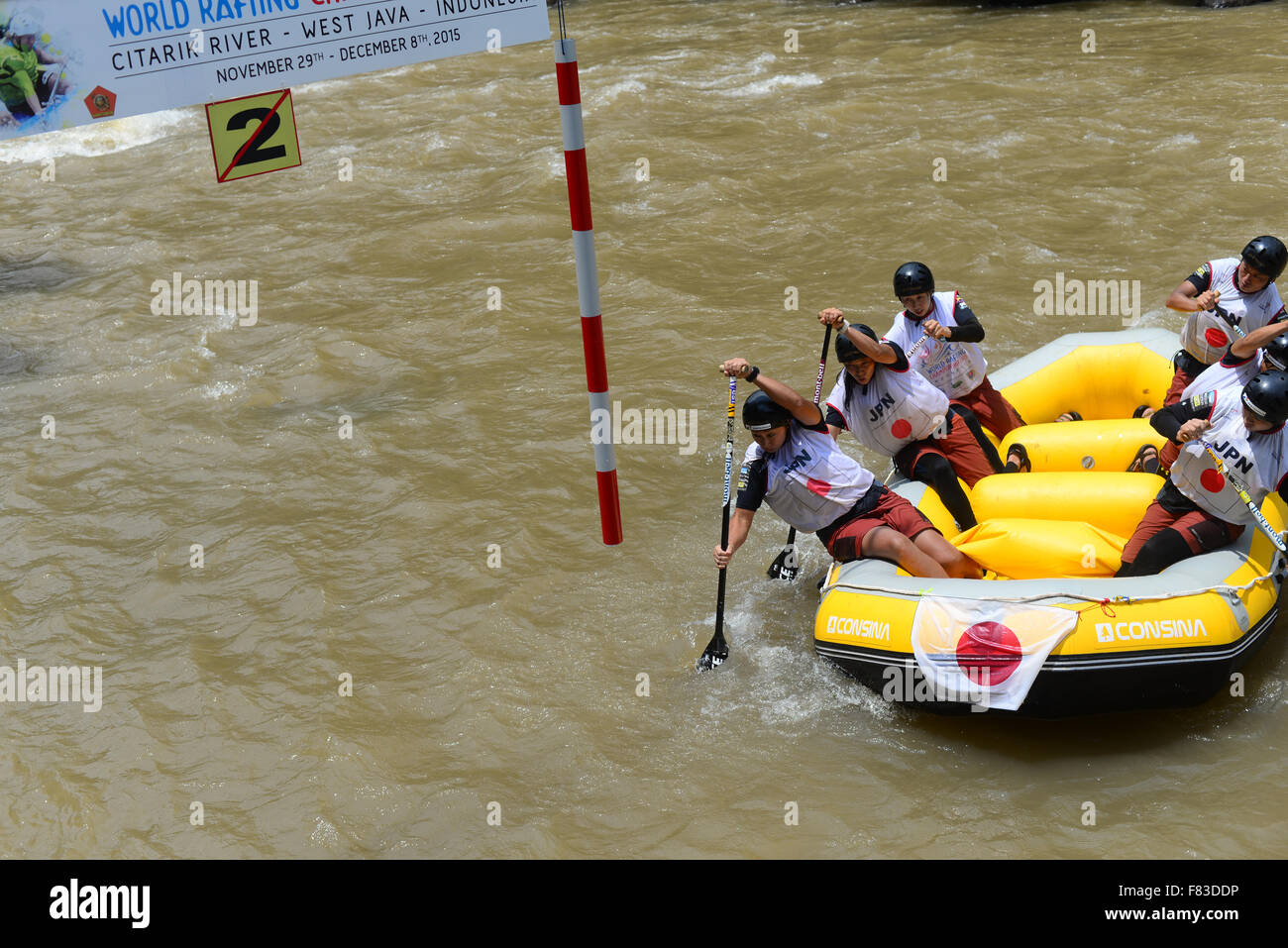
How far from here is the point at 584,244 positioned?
4676 millimetres

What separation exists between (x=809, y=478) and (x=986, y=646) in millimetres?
1011

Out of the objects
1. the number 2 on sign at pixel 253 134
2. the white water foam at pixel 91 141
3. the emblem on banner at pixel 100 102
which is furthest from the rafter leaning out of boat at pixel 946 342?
the white water foam at pixel 91 141

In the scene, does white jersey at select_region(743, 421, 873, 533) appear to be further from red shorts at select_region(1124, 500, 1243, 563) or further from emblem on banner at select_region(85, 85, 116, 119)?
emblem on banner at select_region(85, 85, 116, 119)

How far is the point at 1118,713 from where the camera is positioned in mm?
4562

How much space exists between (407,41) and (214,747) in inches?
114

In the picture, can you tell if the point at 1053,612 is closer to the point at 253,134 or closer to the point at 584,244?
the point at 584,244

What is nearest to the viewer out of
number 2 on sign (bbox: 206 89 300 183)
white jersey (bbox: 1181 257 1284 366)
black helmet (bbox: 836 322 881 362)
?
number 2 on sign (bbox: 206 89 300 183)

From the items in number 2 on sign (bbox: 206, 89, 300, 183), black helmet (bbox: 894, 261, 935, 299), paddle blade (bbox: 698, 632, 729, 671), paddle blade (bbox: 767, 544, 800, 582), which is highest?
number 2 on sign (bbox: 206, 89, 300, 183)

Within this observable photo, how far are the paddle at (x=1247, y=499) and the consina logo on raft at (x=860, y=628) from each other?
141 centimetres

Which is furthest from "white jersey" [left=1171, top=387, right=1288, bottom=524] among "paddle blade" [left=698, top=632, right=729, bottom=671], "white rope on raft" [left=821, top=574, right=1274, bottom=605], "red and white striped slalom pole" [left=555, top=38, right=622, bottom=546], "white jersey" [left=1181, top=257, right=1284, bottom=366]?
"red and white striped slalom pole" [left=555, top=38, right=622, bottom=546]

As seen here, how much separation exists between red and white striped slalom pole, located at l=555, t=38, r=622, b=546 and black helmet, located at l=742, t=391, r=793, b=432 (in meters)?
0.58

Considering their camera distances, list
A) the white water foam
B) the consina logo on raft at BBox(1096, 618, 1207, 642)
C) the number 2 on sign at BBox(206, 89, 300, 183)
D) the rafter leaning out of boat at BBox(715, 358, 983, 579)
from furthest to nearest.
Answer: the white water foam → the rafter leaning out of boat at BBox(715, 358, 983, 579) → the number 2 on sign at BBox(206, 89, 300, 183) → the consina logo on raft at BBox(1096, 618, 1207, 642)

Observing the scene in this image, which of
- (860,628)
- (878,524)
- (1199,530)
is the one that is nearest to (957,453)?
(878,524)

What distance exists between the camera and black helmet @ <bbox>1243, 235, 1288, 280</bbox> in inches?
206
